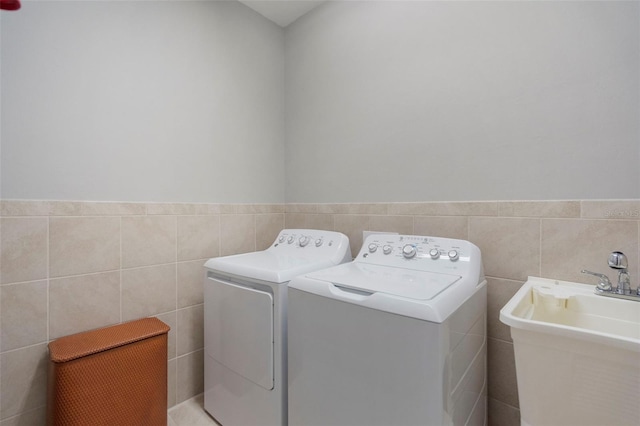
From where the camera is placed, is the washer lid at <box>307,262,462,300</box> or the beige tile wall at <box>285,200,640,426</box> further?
the beige tile wall at <box>285,200,640,426</box>

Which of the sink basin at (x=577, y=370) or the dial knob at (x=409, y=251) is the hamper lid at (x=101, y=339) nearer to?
the dial knob at (x=409, y=251)

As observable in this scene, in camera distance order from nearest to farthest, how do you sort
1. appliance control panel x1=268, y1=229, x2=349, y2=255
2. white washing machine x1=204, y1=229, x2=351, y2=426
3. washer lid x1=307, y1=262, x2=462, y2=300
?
washer lid x1=307, y1=262, x2=462, y2=300, white washing machine x1=204, y1=229, x2=351, y2=426, appliance control panel x1=268, y1=229, x2=349, y2=255

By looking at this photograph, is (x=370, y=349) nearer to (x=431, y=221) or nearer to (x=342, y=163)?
(x=431, y=221)

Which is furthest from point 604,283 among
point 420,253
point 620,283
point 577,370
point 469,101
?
point 469,101

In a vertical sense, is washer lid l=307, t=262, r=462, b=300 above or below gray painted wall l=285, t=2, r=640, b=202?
below

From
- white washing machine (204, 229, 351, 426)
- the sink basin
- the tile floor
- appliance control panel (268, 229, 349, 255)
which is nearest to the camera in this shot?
the sink basin

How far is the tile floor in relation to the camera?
4.91ft

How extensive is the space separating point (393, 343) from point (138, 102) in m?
1.66

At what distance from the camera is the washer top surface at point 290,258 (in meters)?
1.25

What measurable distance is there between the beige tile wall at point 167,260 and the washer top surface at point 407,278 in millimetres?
213

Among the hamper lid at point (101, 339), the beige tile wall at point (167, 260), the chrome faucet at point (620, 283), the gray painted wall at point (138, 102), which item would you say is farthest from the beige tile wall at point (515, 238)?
the hamper lid at point (101, 339)

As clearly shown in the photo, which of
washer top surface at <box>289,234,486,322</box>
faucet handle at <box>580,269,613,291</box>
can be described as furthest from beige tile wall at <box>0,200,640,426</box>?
washer top surface at <box>289,234,486,322</box>

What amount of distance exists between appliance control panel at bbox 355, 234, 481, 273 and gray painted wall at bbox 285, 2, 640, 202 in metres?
0.29

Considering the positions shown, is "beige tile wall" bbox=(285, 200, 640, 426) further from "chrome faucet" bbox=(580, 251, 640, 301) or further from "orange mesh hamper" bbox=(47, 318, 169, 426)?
"orange mesh hamper" bbox=(47, 318, 169, 426)
